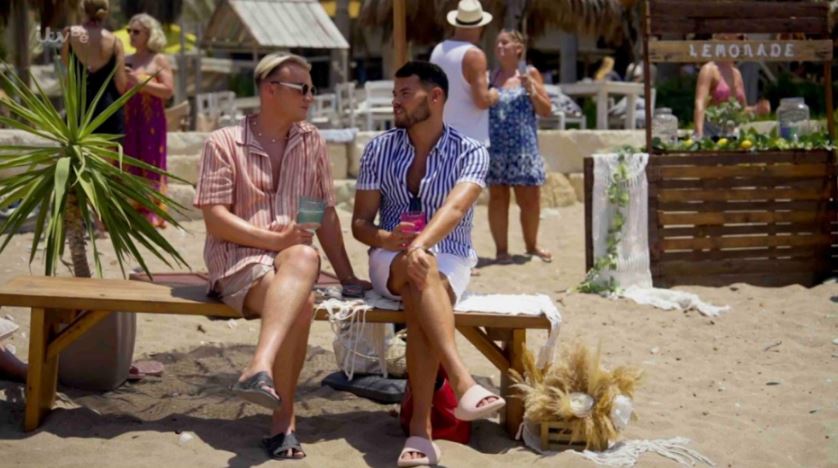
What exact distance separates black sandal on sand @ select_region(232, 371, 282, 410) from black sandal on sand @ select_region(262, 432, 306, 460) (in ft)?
0.89

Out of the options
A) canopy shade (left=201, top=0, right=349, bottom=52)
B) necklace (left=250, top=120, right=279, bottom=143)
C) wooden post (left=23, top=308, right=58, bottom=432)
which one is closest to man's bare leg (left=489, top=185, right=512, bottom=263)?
necklace (left=250, top=120, right=279, bottom=143)

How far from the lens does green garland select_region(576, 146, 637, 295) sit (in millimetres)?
6992

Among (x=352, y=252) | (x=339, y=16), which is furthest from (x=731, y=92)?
(x=339, y=16)

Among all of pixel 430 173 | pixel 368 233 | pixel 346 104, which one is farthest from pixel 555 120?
pixel 368 233

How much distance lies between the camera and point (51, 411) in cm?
432

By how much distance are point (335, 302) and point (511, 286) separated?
331 cm

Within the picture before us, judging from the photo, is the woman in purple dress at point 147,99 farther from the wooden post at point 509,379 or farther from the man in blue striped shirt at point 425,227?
the wooden post at point 509,379

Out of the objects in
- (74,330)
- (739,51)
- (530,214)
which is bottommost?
(74,330)

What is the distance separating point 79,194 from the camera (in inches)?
180

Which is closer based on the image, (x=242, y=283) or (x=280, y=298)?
(x=280, y=298)

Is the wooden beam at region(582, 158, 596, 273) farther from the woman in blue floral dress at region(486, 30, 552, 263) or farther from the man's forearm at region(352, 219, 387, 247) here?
the man's forearm at region(352, 219, 387, 247)

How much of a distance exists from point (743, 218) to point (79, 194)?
437cm

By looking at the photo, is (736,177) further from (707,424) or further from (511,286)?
(707,424)

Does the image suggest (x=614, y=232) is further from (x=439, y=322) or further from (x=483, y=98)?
(x=439, y=322)
